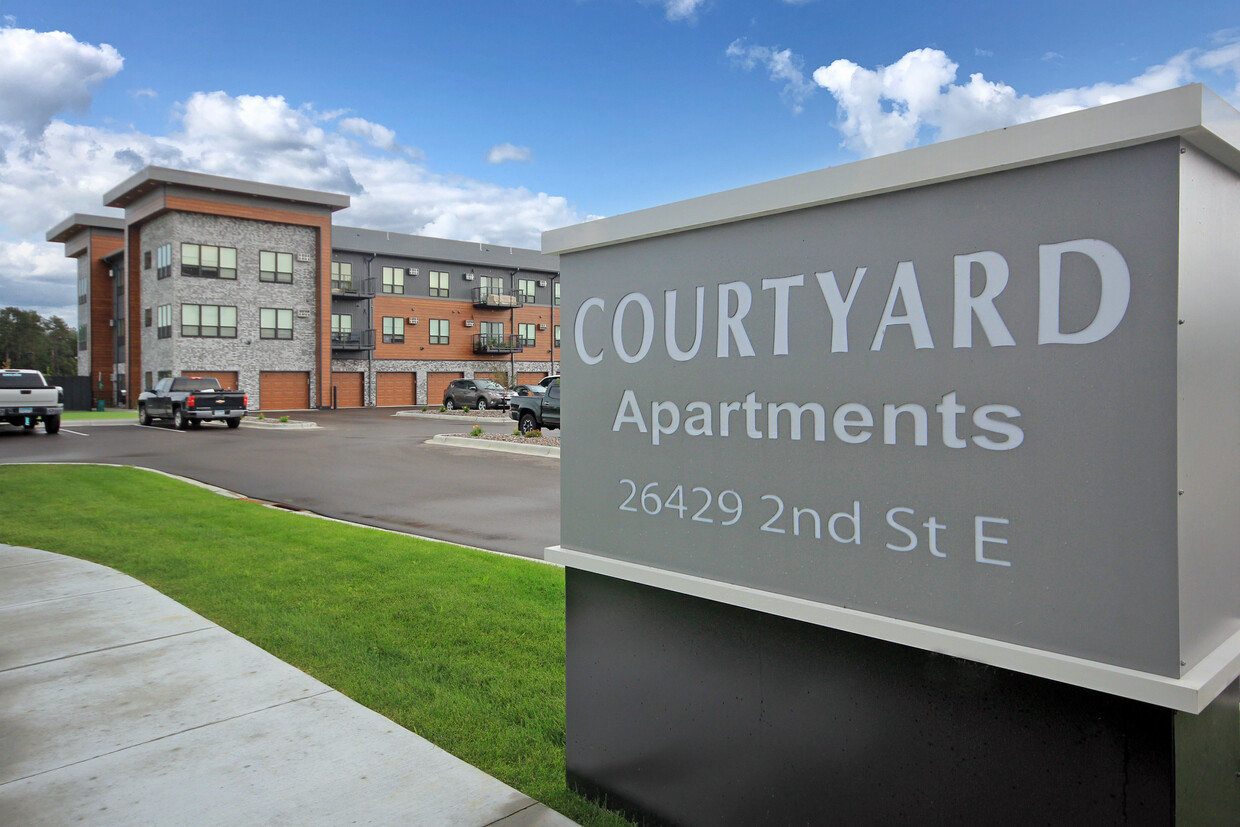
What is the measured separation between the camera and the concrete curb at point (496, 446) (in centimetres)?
1862

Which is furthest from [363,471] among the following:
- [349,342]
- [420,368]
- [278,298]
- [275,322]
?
[420,368]

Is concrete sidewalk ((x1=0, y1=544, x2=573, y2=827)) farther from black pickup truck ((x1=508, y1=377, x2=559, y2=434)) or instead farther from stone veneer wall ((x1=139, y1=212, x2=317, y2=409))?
stone veneer wall ((x1=139, y1=212, x2=317, y2=409))

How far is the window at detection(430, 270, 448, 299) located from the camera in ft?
190

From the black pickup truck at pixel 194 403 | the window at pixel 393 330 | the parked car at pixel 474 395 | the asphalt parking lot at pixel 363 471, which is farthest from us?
the window at pixel 393 330

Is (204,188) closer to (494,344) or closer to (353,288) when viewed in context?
(353,288)

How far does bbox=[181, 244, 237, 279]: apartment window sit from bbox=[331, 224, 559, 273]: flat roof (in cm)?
935

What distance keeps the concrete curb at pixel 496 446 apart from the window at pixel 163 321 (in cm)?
2754

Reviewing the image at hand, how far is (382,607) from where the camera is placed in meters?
5.66

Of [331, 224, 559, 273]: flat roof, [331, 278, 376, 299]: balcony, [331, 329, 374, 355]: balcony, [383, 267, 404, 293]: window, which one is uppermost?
[331, 224, 559, 273]: flat roof

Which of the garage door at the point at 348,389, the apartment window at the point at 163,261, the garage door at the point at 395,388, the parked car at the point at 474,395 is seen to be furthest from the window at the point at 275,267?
the parked car at the point at 474,395

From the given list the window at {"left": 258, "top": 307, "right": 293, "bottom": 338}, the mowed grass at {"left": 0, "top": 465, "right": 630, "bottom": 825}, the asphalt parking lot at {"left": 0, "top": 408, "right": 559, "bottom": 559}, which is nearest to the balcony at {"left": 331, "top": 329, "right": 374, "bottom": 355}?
the window at {"left": 258, "top": 307, "right": 293, "bottom": 338}

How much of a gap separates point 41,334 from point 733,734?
129 m

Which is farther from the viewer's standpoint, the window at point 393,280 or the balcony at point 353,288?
the window at point 393,280

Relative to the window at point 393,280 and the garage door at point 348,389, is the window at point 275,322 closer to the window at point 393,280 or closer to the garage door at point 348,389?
the garage door at point 348,389
